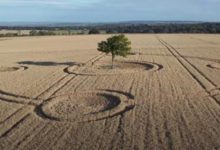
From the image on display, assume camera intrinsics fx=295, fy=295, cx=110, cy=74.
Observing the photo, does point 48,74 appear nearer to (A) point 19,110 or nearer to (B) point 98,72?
(B) point 98,72

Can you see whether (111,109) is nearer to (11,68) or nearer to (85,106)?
(85,106)

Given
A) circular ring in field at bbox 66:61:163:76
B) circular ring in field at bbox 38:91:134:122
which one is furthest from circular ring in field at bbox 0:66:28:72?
circular ring in field at bbox 38:91:134:122

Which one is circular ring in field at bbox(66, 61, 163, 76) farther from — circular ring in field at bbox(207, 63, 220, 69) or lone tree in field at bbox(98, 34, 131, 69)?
circular ring in field at bbox(207, 63, 220, 69)

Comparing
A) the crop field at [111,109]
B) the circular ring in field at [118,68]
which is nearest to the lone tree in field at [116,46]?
the circular ring in field at [118,68]

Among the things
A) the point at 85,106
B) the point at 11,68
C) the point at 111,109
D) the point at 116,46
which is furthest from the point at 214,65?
the point at 11,68

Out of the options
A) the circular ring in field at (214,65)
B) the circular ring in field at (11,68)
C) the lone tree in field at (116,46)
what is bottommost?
the circular ring in field at (11,68)

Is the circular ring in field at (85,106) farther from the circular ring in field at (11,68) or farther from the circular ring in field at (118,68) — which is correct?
the circular ring in field at (11,68)

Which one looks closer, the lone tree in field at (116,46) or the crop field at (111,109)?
the crop field at (111,109)
